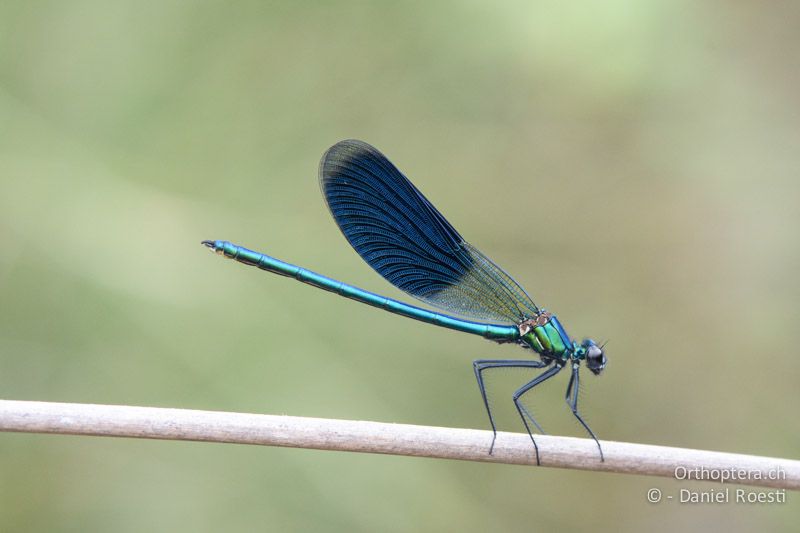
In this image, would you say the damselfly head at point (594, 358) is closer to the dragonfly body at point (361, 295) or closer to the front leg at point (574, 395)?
the front leg at point (574, 395)

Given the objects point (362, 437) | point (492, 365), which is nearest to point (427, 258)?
point (492, 365)

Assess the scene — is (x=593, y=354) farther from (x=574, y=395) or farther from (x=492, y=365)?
(x=492, y=365)

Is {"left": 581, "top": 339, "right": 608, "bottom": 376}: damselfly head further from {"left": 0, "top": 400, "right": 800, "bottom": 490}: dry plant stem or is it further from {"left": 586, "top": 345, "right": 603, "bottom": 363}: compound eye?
{"left": 0, "top": 400, "right": 800, "bottom": 490}: dry plant stem

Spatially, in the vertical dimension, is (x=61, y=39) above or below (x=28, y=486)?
above

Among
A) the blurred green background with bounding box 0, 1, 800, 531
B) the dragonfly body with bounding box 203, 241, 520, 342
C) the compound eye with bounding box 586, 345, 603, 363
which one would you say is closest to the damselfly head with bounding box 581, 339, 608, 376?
the compound eye with bounding box 586, 345, 603, 363

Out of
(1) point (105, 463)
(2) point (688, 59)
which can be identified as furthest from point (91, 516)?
(2) point (688, 59)

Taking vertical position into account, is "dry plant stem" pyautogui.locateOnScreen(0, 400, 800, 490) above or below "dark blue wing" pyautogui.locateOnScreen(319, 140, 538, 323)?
below

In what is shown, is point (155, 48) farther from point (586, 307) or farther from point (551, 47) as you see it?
point (586, 307)

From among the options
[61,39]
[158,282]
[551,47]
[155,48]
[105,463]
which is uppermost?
[551,47]
